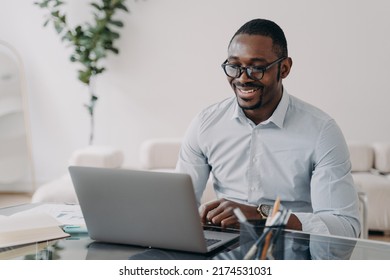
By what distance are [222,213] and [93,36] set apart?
329 cm

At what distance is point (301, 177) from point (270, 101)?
0.84ft

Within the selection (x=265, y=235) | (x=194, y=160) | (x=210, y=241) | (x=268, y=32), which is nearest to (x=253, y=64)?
(x=268, y=32)

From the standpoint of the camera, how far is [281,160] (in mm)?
1773

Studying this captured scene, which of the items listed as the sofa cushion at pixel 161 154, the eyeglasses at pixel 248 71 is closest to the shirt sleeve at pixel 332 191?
the eyeglasses at pixel 248 71

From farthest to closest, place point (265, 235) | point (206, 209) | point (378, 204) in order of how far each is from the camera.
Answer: point (378, 204) → point (206, 209) → point (265, 235)

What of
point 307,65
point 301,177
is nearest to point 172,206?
point 301,177

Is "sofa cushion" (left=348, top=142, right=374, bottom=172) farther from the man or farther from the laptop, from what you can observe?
the laptop

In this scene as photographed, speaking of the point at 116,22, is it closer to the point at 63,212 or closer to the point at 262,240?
the point at 63,212

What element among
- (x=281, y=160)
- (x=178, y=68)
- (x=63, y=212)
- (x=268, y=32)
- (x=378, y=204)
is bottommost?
(x=378, y=204)

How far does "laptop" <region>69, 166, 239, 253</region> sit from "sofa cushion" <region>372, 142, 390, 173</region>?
274cm

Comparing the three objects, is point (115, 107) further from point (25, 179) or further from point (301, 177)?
point (301, 177)

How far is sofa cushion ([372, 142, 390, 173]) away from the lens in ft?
12.4
